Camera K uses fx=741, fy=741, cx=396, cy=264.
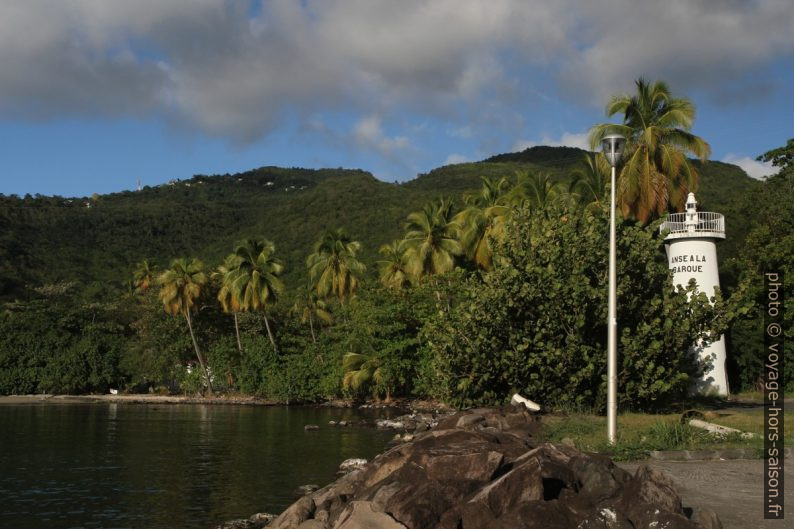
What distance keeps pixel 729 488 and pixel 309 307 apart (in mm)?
55250

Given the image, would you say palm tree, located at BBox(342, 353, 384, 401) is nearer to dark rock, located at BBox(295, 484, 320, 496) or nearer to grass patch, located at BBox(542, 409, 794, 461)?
grass patch, located at BBox(542, 409, 794, 461)

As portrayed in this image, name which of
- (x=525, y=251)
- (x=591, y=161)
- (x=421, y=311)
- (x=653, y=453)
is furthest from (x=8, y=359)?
(x=653, y=453)

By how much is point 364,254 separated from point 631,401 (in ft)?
191

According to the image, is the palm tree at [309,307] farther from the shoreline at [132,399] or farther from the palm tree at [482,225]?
the palm tree at [482,225]

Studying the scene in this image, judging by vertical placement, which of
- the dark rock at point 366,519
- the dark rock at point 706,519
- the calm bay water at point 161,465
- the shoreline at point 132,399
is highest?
the dark rock at point 706,519

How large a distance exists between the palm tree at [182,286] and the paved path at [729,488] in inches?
2087

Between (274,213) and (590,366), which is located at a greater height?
(274,213)

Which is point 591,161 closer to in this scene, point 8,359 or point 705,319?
point 705,319

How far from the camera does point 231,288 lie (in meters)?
62.2

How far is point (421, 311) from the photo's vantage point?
49062 millimetres

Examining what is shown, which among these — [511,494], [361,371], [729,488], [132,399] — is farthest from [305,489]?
[132,399]

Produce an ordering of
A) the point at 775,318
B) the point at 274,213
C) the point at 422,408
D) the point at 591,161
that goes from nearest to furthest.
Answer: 1. the point at 775,318
2. the point at 591,161
3. the point at 422,408
4. the point at 274,213

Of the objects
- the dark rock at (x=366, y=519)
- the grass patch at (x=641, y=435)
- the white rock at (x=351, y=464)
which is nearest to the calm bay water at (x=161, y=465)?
the white rock at (x=351, y=464)

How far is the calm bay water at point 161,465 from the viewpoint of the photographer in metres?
18.3
